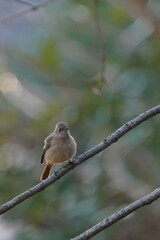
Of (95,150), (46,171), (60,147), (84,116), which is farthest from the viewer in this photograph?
(84,116)

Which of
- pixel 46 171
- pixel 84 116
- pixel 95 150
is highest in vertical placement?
pixel 95 150

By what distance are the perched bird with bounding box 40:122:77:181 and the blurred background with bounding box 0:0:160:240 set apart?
162 cm

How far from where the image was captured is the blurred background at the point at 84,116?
690 centimetres

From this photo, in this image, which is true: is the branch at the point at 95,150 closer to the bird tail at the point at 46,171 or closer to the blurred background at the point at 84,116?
the bird tail at the point at 46,171

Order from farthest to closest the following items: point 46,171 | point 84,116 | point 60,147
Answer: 1. point 84,116
2. point 46,171
3. point 60,147

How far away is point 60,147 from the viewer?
13.3 feet

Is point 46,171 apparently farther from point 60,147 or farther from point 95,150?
point 95,150

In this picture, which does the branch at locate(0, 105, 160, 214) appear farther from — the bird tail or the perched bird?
the bird tail

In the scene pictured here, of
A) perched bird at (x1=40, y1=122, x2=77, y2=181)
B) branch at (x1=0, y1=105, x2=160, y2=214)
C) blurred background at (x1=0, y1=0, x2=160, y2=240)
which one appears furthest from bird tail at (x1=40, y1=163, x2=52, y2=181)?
blurred background at (x1=0, y1=0, x2=160, y2=240)

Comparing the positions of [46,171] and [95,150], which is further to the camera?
[46,171]

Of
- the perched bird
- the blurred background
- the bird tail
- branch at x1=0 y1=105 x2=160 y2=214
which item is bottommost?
the blurred background

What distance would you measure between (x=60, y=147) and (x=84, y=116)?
3.15 meters

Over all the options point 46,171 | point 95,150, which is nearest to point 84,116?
point 46,171

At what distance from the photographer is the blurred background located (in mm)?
6902
